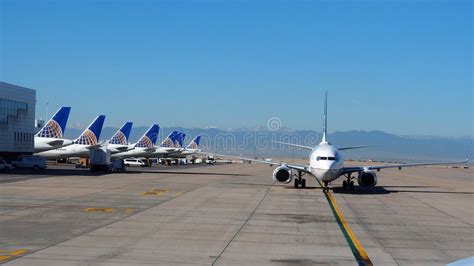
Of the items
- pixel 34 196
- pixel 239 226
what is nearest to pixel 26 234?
pixel 239 226

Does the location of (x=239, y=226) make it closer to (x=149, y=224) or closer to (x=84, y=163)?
(x=149, y=224)

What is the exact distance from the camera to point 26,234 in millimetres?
16609

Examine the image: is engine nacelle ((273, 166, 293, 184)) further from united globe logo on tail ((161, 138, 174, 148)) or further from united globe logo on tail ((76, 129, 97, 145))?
united globe logo on tail ((161, 138, 174, 148))

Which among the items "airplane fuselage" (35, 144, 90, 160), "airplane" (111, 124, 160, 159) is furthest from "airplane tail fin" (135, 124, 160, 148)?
"airplane fuselage" (35, 144, 90, 160)

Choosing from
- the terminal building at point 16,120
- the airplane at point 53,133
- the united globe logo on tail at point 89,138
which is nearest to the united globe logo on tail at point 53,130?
the airplane at point 53,133

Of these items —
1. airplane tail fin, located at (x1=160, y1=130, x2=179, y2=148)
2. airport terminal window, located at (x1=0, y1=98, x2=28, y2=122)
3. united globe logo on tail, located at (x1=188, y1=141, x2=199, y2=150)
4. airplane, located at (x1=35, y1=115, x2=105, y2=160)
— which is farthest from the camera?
united globe logo on tail, located at (x1=188, y1=141, x2=199, y2=150)

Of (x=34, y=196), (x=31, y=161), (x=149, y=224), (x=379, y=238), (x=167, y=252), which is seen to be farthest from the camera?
(x=31, y=161)

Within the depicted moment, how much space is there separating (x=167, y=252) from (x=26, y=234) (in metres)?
5.00

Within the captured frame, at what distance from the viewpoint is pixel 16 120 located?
64.1 m

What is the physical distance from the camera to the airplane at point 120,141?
267 feet

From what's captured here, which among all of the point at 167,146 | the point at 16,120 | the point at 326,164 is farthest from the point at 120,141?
the point at 326,164

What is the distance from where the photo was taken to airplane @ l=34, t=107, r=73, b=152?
64312mm

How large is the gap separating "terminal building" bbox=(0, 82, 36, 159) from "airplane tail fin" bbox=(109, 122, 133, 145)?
Answer: 16.9m

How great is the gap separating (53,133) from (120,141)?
20.6 metres
